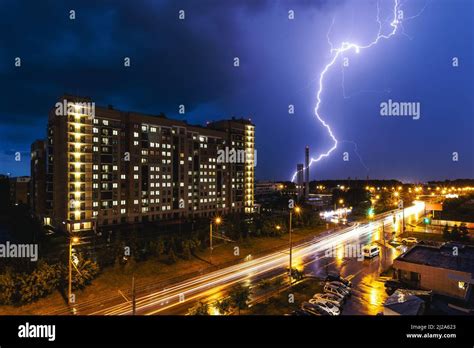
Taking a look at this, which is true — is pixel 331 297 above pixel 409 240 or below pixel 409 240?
above

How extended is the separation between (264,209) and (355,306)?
179ft

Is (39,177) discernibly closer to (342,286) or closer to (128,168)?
(128,168)

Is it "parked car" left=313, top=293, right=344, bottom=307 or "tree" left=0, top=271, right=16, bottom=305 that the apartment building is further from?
"parked car" left=313, top=293, right=344, bottom=307

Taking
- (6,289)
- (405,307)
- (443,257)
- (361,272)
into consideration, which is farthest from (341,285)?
(6,289)

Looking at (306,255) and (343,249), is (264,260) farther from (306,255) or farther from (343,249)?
(343,249)

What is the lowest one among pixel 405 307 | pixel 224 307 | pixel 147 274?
pixel 147 274

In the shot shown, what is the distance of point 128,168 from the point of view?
49.2 m

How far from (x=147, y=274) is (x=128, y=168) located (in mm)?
31990

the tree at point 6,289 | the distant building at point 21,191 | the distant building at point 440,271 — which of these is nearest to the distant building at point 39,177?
the distant building at point 21,191

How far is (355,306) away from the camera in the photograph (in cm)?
1617

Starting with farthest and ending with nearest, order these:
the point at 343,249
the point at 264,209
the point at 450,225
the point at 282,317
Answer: the point at 264,209 < the point at 450,225 < the point at 343,249 < the point at 282,317

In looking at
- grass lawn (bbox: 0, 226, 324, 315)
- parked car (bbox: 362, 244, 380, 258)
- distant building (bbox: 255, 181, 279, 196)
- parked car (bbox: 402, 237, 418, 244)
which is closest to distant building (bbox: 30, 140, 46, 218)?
grass lawn (bbox: 0, 226, 324, 315)

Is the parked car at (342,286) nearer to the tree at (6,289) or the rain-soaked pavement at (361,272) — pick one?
the rain-soaked pavement at (361,272)

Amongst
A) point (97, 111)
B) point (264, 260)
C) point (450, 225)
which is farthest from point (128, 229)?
point (450, 225)
